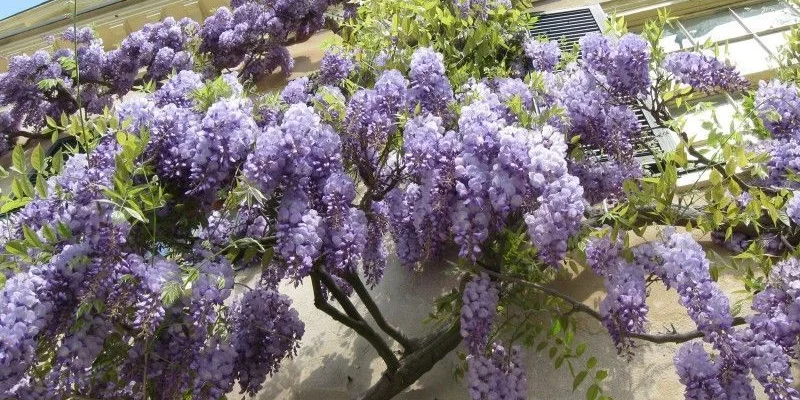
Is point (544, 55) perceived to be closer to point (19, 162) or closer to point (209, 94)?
point (209, 94)

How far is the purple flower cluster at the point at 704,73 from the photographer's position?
3.12 m

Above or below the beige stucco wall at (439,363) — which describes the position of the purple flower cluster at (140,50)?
above

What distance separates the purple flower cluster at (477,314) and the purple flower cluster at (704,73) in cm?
152

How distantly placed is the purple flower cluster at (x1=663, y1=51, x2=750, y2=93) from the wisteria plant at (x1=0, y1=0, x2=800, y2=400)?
10 millimetres

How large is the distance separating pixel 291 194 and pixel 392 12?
72.3 inches

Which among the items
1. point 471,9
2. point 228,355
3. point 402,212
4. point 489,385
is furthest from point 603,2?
point 228,355

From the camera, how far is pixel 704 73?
3154mm

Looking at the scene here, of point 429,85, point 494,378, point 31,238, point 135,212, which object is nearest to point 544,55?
point 429,85

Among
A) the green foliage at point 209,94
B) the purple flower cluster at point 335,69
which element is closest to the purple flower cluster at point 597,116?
the purple flower cluster at point 335,69

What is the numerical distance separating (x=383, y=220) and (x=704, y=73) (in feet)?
5.76

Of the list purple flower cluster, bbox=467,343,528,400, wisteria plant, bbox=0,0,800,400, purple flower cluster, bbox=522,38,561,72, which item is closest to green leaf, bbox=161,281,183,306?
wisteria plant, bbox=0,0,800,400

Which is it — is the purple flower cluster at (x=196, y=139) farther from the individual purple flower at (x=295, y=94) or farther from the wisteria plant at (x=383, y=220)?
the individual purple flower at (x=295, y=94)

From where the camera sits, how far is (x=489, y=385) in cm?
270

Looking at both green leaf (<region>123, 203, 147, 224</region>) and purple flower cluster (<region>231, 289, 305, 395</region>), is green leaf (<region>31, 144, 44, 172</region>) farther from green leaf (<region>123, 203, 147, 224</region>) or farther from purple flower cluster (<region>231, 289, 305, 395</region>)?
purple flower cluster (<region>231, 289, 305, 395</region>)
